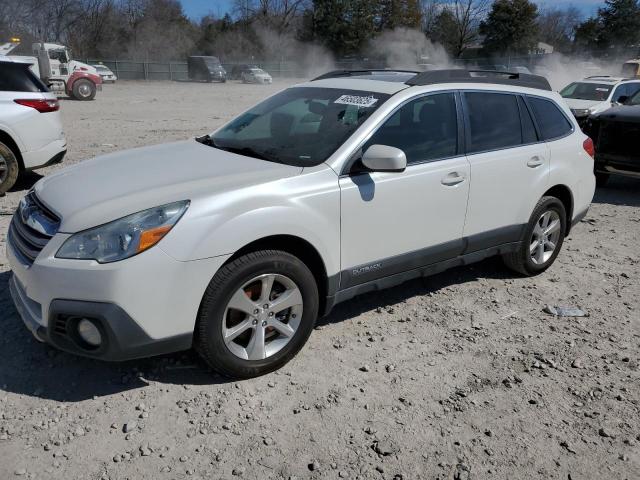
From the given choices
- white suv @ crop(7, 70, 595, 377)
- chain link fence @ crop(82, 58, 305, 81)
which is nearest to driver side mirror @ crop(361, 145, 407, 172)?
white suv @ crop(7, 70, 595, 377)

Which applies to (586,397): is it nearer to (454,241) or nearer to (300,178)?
(454,241)

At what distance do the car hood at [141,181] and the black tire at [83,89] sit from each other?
22.5 metres

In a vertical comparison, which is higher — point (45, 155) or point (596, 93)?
point (45, 155)

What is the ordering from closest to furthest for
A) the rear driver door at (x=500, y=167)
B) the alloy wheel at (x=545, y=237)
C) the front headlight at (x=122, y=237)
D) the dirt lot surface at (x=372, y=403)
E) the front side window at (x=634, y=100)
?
the dirt lot surface at (x=372, y=403), the front headlight at (x=122, y=237), the rear driver door at (x=500, y=167), the alloy wheel at (x=545, y=237), the front side window at (x=634, y=100)

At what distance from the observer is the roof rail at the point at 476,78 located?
4.12m

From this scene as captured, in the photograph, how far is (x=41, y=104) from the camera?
7.07 m

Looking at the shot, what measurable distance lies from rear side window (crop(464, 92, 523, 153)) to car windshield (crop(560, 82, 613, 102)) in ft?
35.7

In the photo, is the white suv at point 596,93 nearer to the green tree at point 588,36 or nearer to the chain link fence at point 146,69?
the chain link fence at point 146,69

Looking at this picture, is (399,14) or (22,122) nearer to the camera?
(22,122)

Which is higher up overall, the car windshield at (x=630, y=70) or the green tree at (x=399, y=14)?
the green tree at (x=399, y=14)

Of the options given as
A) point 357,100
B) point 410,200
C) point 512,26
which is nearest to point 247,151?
point 357,100

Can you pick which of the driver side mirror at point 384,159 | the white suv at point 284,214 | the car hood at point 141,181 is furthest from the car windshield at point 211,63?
the driver side mirror at point 384,159

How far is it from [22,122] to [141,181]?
4.54 metres

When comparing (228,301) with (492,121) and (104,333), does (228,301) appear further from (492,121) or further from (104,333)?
(492,121)
